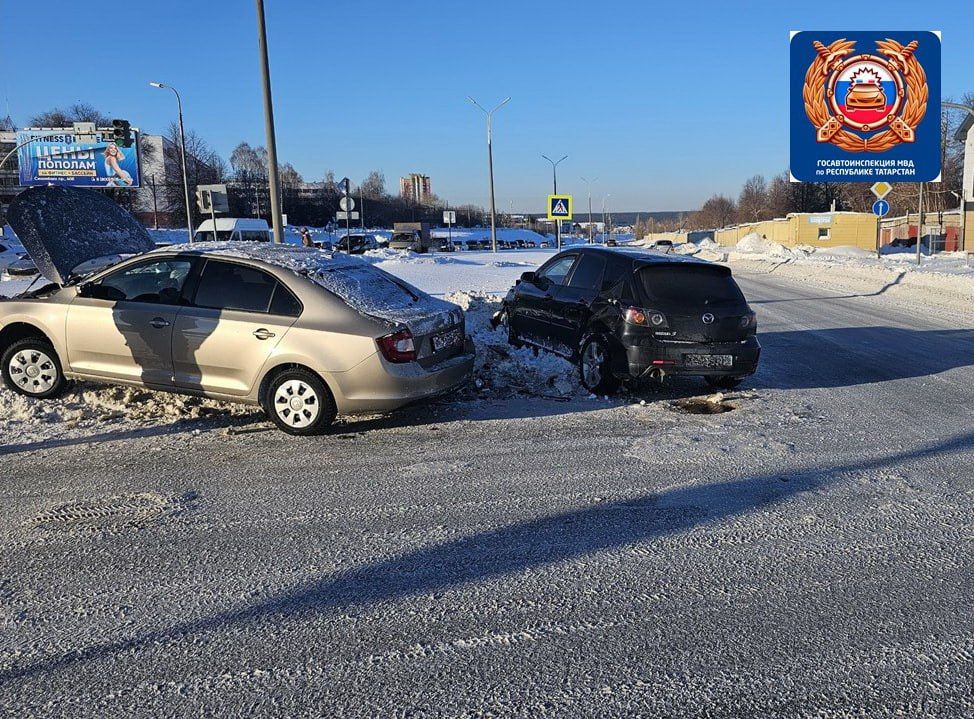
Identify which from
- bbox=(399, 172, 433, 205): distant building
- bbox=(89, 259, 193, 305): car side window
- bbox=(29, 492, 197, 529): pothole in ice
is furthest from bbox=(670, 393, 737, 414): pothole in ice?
bbox=(399, 172, 433, 205): distant building

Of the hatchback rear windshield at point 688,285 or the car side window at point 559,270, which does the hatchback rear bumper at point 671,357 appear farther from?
the car side window at point 559,270

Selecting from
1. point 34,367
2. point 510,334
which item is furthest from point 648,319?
point 34,367

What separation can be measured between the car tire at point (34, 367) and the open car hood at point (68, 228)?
831 millimetres

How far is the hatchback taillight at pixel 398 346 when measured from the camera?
6.40 meters

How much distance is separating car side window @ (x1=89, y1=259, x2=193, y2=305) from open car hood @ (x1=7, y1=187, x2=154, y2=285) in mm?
976

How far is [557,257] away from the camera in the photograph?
31.9 feet

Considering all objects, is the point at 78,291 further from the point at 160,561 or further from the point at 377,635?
the point at 377,635

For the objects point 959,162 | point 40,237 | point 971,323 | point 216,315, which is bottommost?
point 971,323

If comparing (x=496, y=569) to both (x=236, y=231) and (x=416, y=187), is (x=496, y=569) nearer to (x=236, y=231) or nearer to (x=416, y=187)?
(x=236, y=231)

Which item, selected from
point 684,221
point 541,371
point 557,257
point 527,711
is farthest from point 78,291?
point 684,221

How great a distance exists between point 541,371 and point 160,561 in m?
5.33

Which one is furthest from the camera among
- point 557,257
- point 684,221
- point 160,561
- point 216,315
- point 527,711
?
point 684,221

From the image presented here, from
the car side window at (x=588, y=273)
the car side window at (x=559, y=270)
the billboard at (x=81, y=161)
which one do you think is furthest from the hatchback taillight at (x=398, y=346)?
the billboard at (x=81, y=161)

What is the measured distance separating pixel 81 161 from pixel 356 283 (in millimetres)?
62494
